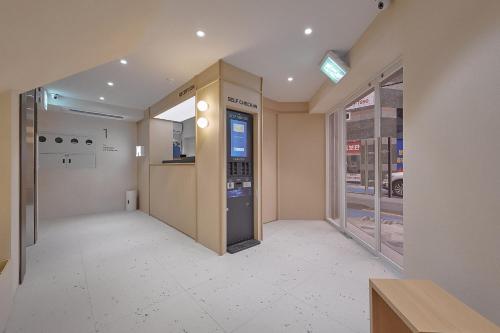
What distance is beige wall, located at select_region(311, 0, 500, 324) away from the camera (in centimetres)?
119

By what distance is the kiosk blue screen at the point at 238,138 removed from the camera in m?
3.35

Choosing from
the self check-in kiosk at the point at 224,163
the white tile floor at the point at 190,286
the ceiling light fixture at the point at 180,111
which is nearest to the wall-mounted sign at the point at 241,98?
the self check-in kiosk at the point at 224,163

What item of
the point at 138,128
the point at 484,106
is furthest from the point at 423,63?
the point at 138,128

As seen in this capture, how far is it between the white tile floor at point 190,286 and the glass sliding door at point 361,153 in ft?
2.45

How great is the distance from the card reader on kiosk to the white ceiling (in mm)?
953

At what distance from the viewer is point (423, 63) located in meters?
1.68

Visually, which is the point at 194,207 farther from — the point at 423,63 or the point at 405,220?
the point at 423,63

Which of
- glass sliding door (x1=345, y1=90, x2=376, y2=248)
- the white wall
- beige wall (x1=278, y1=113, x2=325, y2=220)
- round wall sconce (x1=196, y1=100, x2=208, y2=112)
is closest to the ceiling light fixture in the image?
round wall sconce (x1=196, y1=100, x2=208, y2=112)

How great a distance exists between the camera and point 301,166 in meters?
4.97

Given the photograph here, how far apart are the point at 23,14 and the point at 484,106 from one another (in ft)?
8.72

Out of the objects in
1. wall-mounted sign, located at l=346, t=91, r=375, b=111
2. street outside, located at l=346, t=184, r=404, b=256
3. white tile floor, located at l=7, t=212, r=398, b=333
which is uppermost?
wall-mounted sign, located at l=346, t=91, r=375, b=111

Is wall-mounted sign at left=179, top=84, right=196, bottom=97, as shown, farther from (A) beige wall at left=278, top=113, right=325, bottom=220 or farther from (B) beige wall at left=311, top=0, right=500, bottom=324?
(B) beige wall at left=311, top=0, right=500, bottom=324

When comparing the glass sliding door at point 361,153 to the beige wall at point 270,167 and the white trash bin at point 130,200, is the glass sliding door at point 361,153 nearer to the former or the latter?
the beige wall at point 270,167

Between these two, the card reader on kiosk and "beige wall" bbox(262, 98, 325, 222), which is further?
"beige wall" bbox(262, 98, 325, 222)
